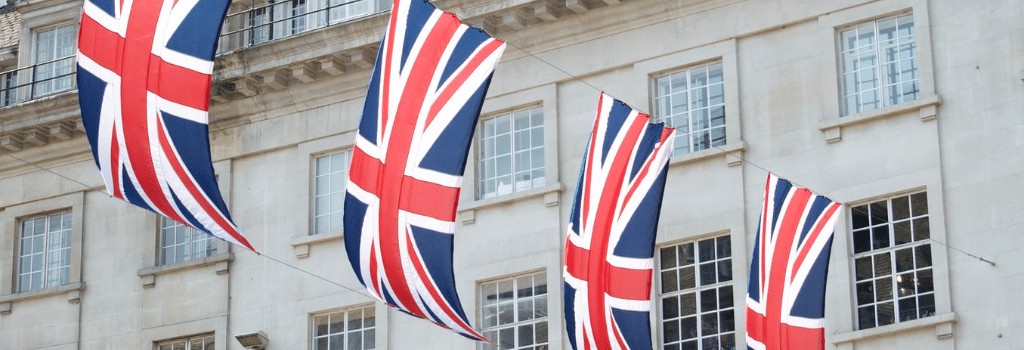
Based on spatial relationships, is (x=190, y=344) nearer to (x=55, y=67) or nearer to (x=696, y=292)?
(x=55, y=67)

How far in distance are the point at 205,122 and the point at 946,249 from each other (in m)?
10.5

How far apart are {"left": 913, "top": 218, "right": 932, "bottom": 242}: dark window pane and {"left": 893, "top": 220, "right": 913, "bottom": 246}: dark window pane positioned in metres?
0.11

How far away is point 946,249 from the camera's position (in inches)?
1136

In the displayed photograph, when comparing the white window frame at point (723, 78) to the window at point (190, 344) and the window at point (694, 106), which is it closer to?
the window at point (694, 106)

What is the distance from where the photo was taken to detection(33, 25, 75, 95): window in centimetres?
3856

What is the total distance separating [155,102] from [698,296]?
9.91 m

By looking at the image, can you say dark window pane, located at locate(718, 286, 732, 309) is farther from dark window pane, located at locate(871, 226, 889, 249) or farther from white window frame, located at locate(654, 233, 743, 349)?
dark window pane, located at locate(871, 226, 889, 249)

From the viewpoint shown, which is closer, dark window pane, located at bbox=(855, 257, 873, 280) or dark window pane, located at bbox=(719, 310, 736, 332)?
dark window pane, located at bbox=(855, 257, 873, 280)

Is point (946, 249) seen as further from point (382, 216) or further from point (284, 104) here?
point (284, 104)

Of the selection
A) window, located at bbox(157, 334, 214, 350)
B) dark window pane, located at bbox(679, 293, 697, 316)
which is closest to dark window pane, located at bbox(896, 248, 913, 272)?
dark window pane, located at bbox(679, 293, 697, 316)

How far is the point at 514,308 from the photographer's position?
3275 centimetres

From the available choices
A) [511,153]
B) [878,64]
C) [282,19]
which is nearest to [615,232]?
[878,64]

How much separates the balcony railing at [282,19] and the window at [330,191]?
227cm

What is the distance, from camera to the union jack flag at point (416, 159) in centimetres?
2347
